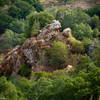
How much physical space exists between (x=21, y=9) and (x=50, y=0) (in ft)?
39.1

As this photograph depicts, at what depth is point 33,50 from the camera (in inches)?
1422

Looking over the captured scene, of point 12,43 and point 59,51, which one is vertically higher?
point 59,51

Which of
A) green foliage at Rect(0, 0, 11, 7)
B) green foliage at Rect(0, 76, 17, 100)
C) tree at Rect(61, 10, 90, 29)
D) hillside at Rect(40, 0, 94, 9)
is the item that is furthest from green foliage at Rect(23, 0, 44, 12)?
green foliage at Rect(0, 76, 17, 100)

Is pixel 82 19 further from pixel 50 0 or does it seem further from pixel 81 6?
pixel 50 0

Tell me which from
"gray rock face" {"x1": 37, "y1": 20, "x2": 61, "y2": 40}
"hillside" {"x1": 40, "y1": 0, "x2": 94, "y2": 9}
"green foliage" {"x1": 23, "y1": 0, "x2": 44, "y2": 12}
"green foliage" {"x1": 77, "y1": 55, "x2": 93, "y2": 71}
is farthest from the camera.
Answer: "green foliage" {"x1": 23, "y1": 0, "x2": 44, "y2": 12}

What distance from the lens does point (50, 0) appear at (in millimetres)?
83125

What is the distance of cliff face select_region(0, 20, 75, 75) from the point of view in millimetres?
35844

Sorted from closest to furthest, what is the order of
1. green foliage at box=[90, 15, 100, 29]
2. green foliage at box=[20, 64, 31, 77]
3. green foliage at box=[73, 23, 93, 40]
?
green foliage at box=[20, 64, 31, 77], green foliage at box=[73, 23, 93, 40], green foliage at box=[90, 15, 100, 29]

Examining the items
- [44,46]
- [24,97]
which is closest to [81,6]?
[44,46]

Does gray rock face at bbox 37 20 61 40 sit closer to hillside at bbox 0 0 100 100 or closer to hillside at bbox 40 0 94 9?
hillside at bbox 0 0 100 100

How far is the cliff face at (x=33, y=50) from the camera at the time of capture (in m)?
35.8

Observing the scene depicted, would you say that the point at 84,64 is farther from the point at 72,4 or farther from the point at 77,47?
the point at 72,4

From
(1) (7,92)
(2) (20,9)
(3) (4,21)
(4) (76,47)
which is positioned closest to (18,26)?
(3) (4,21)

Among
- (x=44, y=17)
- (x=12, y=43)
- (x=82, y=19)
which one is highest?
(x=44, y=17)
